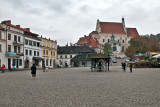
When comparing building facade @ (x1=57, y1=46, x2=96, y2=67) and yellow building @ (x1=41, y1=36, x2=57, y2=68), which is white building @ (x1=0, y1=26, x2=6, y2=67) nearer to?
yellow building @ (x1=41, y1=36, x2=57, y2=68)

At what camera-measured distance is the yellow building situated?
60.6 meters

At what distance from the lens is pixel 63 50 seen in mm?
82562

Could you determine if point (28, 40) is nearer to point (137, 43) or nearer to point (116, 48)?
point (137, 43)

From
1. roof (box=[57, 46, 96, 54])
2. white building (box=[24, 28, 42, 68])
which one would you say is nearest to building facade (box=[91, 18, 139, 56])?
roof (box=[57, 46, 96, 54])

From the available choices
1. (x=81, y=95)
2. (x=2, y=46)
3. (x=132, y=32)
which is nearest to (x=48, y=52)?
(x=2, y=46)

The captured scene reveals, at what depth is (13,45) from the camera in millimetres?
45562

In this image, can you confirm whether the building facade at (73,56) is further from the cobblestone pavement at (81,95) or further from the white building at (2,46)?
the cobblestone pavement at (81,95)

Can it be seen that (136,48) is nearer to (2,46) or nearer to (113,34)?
(113,34)

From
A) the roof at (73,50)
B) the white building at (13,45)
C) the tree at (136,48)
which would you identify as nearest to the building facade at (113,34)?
the tree at (136,48)

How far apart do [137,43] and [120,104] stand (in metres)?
95.4

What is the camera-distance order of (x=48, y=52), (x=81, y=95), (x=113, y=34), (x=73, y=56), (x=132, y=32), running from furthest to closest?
(x=132, y=32) < (x=113, y=34) < (x=73, y=56) < (x=48, y=52) < (x=81, y=95)

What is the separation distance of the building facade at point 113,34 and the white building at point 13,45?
84.4 meters

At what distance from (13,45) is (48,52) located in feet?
62.2

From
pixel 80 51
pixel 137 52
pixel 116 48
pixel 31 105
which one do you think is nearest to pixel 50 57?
pixel 80 51
